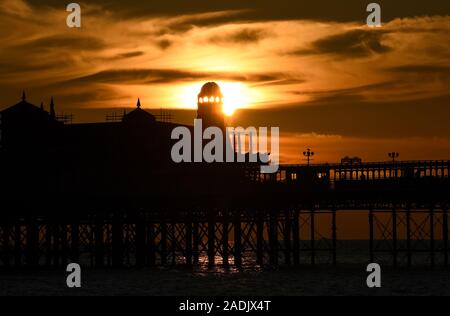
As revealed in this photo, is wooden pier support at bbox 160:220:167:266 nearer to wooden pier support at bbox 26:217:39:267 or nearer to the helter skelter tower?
wooden pier support at bbox 26:217:39:267

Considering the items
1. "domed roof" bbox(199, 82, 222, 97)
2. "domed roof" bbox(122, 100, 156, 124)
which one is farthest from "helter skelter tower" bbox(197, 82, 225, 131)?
"domed roof" bbox(122, 100, 156, 124)

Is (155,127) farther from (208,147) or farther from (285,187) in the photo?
(285,187)

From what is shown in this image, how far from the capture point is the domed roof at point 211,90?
399 feet

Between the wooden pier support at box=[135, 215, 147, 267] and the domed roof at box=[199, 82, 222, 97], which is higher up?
the domed roof at box=[199, 82, 222, 97]

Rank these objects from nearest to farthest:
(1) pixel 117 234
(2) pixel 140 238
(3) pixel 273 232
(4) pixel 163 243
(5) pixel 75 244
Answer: (5) pixel 75 244, (1) pixel 117 234, (2) pixel 140 238, (3) pixel 273 232, (4) pixel 163 243

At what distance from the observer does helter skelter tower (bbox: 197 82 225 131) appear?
121 m

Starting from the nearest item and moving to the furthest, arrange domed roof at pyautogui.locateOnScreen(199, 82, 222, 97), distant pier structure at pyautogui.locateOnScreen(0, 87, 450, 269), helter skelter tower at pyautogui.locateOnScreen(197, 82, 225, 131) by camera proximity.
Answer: distant pier structure at pyautogui.locateOnScreen(0, 87, 450, 269) < helter skelter tower at pyautogui.locateOnScreen(197, 82, 225, 131) < domed roof at pyautogui.locateOnScreen(199, 82, 222, 97)

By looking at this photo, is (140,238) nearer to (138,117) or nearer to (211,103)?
(138,117)

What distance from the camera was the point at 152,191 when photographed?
311 ft

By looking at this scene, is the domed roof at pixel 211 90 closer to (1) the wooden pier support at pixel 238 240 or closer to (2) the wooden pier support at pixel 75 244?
(1) the wooden pier support at pixel 238 240

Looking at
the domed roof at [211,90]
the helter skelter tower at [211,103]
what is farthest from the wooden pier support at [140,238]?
the domed roof at [211,90]

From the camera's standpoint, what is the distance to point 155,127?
104562 mm

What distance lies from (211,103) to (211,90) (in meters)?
1.39

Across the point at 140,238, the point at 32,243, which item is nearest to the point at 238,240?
the point at 140,238
